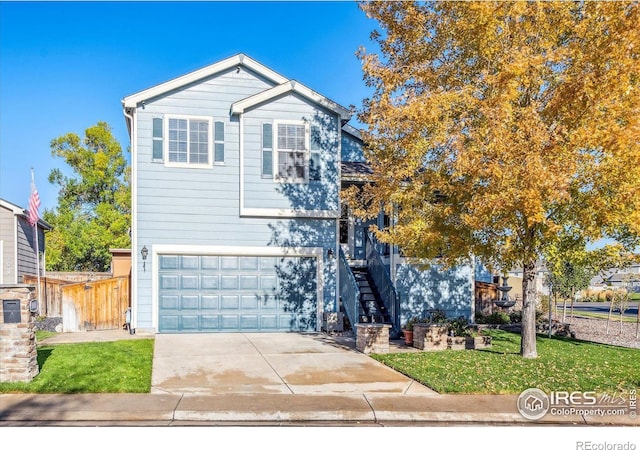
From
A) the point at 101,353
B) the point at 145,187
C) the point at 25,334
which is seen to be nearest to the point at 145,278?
the point at 145,187

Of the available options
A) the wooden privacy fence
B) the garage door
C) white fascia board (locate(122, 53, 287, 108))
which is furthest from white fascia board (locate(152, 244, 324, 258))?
white fascia board (locate(122, 53, 287, 108))

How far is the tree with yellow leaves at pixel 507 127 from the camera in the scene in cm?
903

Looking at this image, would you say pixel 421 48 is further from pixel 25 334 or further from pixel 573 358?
pixel 25 334

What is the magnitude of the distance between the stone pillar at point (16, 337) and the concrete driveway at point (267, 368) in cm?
192

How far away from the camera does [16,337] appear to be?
27.2 feet

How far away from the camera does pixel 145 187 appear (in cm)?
1412

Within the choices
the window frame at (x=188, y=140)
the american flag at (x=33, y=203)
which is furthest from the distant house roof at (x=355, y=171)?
the american flag at (x=33, y=203)

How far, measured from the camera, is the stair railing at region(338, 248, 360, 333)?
1377 cm

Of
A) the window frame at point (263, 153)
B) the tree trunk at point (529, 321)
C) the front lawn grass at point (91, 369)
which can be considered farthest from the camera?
the window frame at point (263, 153)

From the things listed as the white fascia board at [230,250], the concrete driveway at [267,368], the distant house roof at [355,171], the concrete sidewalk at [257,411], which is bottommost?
the concrete driveway at [267,368]

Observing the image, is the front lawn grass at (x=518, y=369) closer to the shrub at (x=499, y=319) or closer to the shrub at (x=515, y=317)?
the shrub at (x=499, y=319)

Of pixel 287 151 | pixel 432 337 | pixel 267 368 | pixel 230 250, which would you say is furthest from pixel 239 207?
pixel 432 337

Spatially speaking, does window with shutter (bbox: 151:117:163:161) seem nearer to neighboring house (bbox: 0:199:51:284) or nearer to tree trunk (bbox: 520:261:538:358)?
neighboring house (bbox: 0:199:51:284)

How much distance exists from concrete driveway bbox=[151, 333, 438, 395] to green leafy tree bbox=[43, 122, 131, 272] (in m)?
17.4
